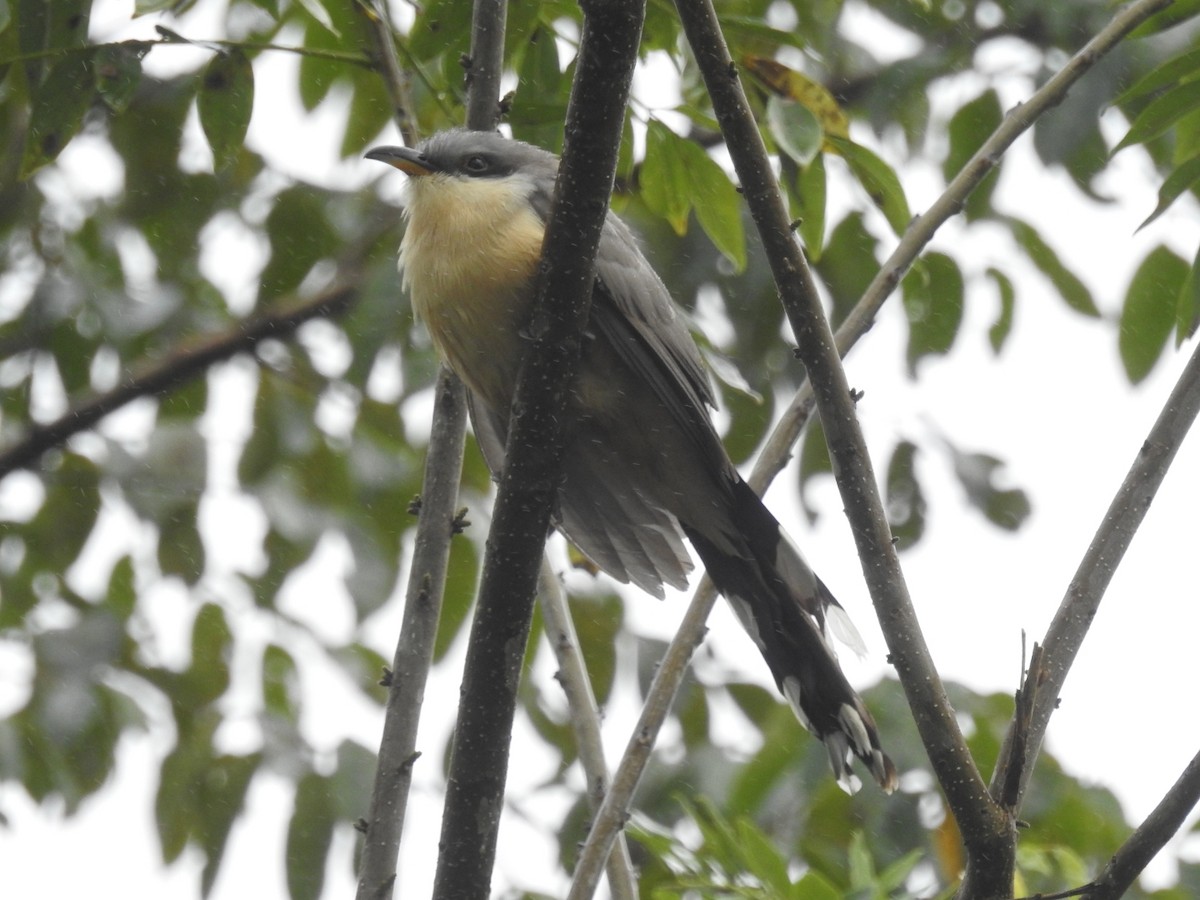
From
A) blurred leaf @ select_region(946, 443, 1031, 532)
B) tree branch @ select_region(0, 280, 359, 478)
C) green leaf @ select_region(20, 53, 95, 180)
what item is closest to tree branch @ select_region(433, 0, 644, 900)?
green leaf @ select_region(20, 53, 95, 180)

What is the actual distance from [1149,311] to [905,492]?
84 centimetres

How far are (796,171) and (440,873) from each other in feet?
5.53

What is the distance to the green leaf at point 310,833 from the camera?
3297mm

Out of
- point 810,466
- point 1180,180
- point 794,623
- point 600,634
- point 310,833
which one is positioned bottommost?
point 310,833

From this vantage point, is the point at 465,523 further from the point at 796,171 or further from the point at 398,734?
the point at 796,171

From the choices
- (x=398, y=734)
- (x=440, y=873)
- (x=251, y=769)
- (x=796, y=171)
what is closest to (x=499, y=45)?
(x=796, y=171)

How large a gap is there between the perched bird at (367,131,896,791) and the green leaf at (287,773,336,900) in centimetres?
89

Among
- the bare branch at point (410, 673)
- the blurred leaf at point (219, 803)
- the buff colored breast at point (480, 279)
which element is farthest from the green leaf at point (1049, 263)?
the blurred leaf at point (219, 803)

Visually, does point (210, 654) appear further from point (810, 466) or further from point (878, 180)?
point (878, 180)

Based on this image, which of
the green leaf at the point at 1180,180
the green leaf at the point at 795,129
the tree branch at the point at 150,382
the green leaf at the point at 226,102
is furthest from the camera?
the tree branch at the point at 150,382

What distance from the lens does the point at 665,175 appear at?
9.87 feet

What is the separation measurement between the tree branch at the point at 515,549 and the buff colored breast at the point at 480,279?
0.67 meters

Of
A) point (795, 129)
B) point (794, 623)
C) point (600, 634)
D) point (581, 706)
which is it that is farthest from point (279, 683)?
point (795, 129)

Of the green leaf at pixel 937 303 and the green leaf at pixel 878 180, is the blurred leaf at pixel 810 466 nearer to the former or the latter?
the green leaf at pixel 937 303
